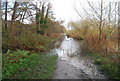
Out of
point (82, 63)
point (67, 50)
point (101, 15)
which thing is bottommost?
point (82, 63)

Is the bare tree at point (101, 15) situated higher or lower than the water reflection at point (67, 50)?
higher

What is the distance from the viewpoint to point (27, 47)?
937cm

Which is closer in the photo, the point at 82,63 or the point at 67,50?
the point at 82,63

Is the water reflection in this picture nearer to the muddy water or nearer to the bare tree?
the muddy water

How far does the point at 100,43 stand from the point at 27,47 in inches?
234

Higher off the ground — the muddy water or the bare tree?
the bare tree

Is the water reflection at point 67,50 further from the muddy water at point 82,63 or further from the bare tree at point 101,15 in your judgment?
the bare tree at point 101,15

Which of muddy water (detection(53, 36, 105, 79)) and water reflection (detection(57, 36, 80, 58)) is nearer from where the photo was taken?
muddy water (detection(53, 36, 105, 79))

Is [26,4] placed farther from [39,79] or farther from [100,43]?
[39,79]

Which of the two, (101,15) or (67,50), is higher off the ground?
(101,15)

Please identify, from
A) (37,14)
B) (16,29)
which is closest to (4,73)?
(16,29)

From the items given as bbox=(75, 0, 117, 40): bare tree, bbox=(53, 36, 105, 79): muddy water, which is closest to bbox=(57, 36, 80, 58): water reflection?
bbox=(53, 36, 105, 79): muddy water

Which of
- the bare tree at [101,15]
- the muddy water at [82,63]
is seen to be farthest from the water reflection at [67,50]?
the bare tree at [101,15]

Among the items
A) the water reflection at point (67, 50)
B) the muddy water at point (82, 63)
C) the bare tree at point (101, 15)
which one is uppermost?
the bare tree at point (101, 15)
